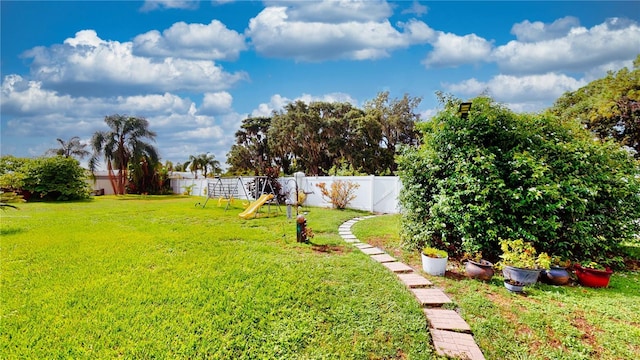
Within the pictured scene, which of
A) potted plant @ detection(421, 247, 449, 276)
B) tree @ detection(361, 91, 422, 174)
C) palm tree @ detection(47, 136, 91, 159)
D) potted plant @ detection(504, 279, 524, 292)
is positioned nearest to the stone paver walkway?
potted plant @ detection(421, 247, 449, 276)

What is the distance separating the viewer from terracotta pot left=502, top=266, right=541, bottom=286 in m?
4.21

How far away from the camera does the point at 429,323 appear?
3.26 metres

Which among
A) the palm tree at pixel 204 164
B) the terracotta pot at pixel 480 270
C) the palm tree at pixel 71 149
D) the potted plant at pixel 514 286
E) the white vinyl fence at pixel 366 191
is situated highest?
the palm tree at pixel 71 149

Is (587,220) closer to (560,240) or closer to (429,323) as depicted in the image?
(560,240)

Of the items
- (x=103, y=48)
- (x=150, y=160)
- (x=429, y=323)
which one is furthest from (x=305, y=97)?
(x=429, y=323)

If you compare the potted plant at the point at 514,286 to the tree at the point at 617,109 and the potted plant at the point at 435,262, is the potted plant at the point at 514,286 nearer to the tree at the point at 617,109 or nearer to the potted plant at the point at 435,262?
the potted plant at the point at 435,262

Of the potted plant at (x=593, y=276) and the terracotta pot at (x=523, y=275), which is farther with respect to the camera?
the potted plant at (x=593, y=276)

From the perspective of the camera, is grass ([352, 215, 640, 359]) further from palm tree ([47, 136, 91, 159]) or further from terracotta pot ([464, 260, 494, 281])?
palm tree ([47, 136, 91, 159])

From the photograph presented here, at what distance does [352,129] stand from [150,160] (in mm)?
17903

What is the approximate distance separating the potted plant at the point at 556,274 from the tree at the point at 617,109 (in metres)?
11.9

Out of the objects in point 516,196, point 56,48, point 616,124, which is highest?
point 56,48

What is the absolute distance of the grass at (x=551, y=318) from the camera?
2.84m

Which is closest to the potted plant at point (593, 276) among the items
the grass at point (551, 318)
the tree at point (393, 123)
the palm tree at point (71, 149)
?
the grass at point (551, 318)

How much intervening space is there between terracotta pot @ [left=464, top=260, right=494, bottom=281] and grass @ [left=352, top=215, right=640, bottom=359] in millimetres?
119
